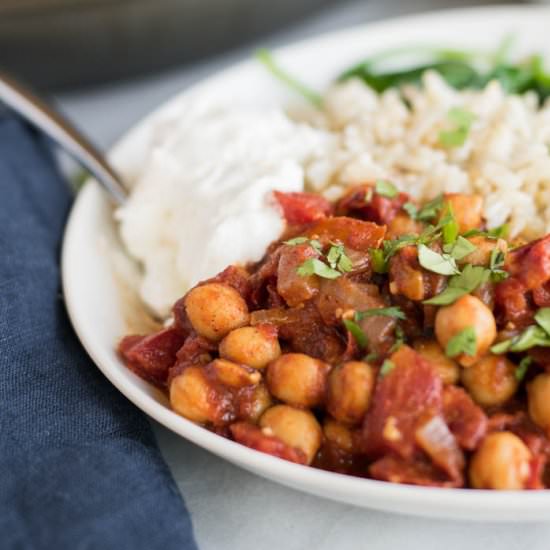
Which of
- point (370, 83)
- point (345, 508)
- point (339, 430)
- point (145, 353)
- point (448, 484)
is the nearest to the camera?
point (448, 484)

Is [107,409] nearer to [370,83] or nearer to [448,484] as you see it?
[448,484]

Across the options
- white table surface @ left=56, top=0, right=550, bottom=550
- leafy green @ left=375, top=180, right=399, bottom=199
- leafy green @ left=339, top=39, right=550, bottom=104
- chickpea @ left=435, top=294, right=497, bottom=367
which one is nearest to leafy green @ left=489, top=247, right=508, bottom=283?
chickpea @ left=435, top=294, right=497, bottom=367

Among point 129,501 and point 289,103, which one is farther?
point 289,103

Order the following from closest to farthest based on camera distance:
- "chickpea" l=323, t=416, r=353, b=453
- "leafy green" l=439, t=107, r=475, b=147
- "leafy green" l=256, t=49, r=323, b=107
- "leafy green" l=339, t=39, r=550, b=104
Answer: "chickpea" l=323, t=416, r=353, b=453
"leafy green" l=439, t=107, r=475, b=147
"leafy green" l=339, t=39, r=550, b=104
"leafy green" l=256, t=49, r=323, b=107

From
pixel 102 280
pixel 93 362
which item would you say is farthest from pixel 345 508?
pixel 102 280

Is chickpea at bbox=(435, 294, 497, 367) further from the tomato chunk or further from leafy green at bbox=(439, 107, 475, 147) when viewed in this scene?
leafy green at bbox=(439, 107, 475, 147)

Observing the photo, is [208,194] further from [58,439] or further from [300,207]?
[58,439]

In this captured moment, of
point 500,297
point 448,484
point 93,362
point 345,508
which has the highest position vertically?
point 500,297
